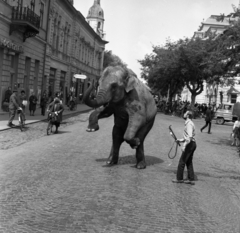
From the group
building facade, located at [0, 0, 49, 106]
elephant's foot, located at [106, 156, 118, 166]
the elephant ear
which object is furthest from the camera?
building facade, located at [0, 0, 49, 106]

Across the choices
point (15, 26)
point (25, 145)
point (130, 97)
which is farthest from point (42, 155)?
point (15, 26)

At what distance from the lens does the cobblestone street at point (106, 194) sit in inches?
203

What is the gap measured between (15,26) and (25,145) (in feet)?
46.3

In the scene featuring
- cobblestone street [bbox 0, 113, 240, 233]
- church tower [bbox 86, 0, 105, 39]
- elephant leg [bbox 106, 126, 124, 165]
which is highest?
church tower [bbox 86, 0, 105, 39]

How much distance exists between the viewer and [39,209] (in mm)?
5539

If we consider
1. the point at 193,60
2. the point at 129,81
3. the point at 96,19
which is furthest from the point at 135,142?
the point at 96,19

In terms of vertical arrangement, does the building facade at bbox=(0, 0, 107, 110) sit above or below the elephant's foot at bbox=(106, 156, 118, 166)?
above

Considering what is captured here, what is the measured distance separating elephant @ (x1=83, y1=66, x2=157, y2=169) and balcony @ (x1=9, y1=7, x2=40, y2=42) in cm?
1697

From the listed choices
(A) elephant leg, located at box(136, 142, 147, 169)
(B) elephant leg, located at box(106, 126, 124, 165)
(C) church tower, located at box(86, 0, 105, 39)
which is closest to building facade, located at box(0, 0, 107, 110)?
(B) elephant leg, located at box(106, 126, 124, 165)

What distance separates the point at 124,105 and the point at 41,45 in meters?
24.4

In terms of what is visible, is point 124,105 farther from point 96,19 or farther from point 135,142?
point 96,19

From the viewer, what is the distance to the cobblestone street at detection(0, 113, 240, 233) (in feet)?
17.0

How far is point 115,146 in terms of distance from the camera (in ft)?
31.0

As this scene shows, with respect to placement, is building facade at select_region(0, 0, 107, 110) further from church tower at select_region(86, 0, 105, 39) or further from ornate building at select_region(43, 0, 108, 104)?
church tower at select_region(86, 0, 105, 39)
